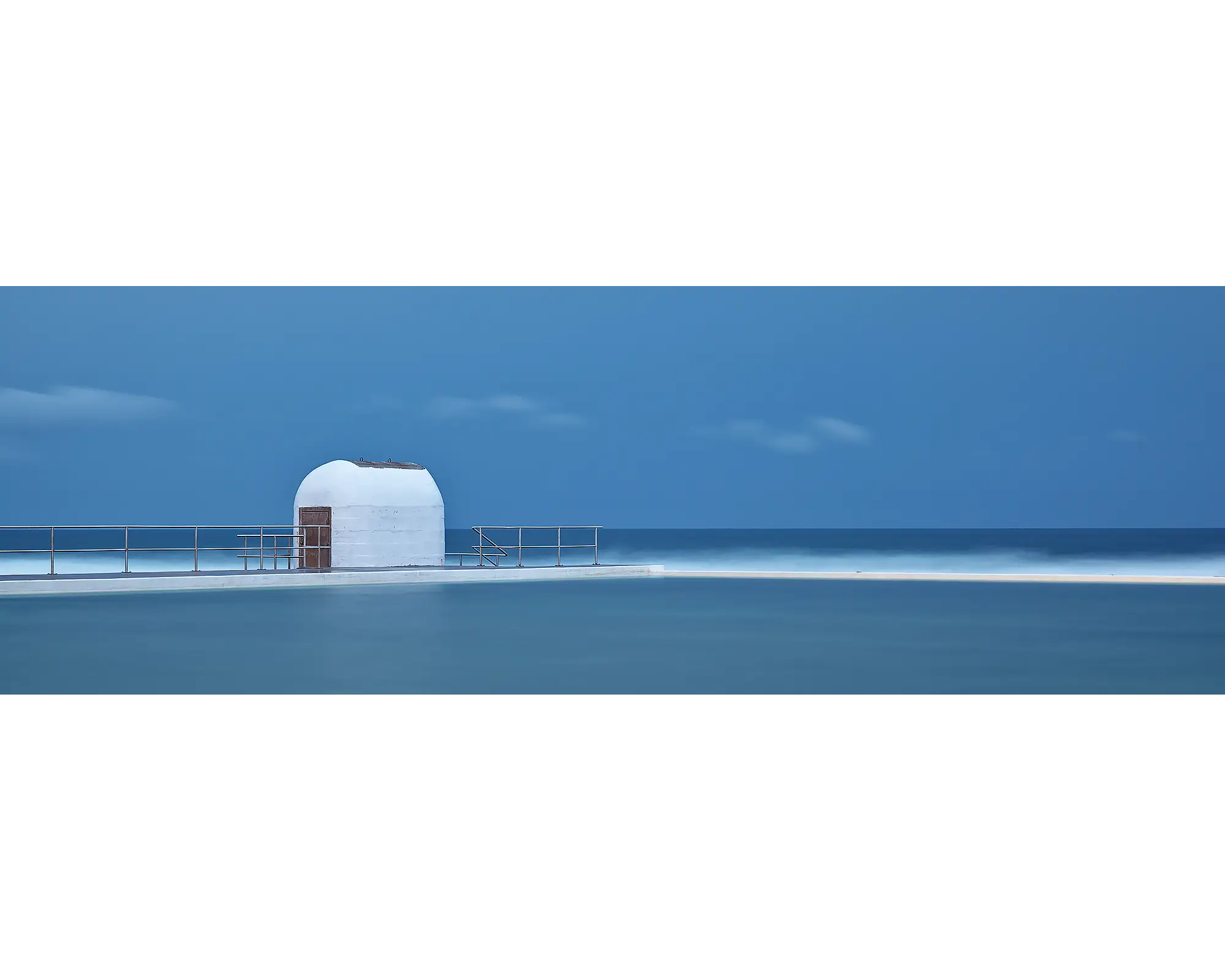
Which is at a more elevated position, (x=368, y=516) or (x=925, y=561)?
(x=368, y=516)

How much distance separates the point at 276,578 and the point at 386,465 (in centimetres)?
416

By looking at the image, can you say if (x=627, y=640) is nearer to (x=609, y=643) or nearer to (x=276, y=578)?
(x=609, y=643)

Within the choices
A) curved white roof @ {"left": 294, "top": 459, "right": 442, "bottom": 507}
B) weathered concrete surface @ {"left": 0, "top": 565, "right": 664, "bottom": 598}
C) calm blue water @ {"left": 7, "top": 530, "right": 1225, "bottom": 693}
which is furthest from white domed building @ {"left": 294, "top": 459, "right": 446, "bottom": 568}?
calm blue water @ {"left": 7, "top": 530, "right": 1225, "bottom": 693}

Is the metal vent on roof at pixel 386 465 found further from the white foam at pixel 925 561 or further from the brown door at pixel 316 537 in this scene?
the white foam at pixel 925 561

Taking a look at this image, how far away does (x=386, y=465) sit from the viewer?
1097 inches

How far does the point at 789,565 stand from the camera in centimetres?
6284

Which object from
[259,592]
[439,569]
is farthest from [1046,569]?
[259,592]

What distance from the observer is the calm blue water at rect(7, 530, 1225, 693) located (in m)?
11.2

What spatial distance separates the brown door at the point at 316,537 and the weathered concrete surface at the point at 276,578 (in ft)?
0.97

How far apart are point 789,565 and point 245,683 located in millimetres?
53081

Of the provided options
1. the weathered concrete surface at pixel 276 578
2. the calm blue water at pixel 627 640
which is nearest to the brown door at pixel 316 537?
the weathered concrete surface at pixel 276 578

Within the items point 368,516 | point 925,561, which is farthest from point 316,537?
point 925,561

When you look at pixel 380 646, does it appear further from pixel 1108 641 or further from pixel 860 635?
pixel 1108 641

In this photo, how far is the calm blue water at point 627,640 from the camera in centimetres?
1123
